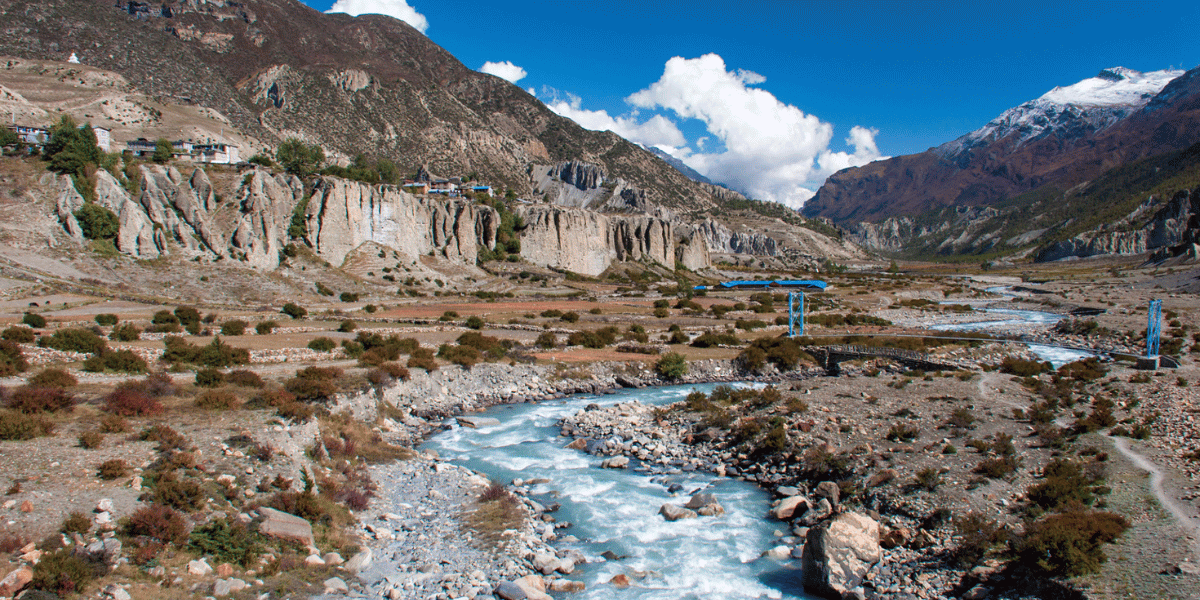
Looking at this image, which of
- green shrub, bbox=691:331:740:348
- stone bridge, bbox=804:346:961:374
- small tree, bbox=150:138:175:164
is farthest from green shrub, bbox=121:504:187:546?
small tree, bbox=150:138:175:164

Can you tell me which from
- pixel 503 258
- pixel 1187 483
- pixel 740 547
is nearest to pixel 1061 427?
pixel 1187 483

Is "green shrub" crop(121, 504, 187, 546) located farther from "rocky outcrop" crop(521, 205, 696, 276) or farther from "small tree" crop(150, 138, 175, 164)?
"rocky outcrop" crop(521, 205, 696, 276)

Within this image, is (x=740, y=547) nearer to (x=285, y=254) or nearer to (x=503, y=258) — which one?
(x=285, y=254)

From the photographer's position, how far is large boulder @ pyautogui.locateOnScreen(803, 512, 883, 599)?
468 inches

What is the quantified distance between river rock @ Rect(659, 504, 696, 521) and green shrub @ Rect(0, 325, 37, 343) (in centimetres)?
2568

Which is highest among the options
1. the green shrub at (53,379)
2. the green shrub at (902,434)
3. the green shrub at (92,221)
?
the green shrub at (92,221)

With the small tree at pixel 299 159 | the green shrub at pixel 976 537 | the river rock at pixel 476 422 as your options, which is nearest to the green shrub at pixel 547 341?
the river rock at pixel 476 422

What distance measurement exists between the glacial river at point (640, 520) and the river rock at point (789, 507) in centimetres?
32

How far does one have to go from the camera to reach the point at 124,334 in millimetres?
27859

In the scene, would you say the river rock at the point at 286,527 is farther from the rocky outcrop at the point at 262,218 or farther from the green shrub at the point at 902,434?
the rocky outcrop at the point at 262,218

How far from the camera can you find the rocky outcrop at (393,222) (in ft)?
221

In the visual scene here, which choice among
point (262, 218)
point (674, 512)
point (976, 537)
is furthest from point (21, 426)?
point (262, 218)

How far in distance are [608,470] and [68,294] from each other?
4105 centimetres

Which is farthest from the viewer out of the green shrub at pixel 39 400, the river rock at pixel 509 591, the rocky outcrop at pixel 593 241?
the rocky outcrop at pixel 593 241
